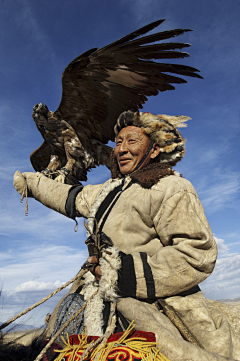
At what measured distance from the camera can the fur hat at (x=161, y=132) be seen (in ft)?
8.14

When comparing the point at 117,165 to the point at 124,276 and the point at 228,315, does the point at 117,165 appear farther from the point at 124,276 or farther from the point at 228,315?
the point at 228,315

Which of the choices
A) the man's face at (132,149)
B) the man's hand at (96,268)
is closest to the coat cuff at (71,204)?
the man's face at (132,149)

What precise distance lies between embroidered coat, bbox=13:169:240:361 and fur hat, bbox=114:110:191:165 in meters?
0.44

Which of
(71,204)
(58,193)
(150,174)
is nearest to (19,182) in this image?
(58,193)

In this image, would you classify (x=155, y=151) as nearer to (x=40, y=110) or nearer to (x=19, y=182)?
(x=19, y=182)

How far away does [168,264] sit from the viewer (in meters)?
1.71

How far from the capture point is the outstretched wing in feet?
7.90

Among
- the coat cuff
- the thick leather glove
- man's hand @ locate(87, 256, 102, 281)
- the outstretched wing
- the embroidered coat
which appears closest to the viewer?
the embroidered coat

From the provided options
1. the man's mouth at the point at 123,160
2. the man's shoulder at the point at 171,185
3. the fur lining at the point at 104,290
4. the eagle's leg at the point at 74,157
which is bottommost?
the fur lining at the point at 104,290

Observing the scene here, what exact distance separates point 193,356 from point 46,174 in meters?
2.55

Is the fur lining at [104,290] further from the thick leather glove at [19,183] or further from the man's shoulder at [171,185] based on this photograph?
the thick leather glove at [19,183]

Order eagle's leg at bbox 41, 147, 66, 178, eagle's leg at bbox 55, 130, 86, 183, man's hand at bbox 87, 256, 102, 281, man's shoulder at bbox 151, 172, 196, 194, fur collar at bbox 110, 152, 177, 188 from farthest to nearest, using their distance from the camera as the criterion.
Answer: eagle's leg at bbox 41, 147, 66, 178
eagle's leg at bbox 55, 130, 86, 183
fur collar at bbox 110, 152, 177, 188
man's shoulder at bbox 151, 172, 196, 194
man's hand at bbox 87, 256, 102, 281

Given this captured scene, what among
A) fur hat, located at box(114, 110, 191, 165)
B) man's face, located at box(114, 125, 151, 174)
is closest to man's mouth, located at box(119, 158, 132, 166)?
man's face, located at box(114, 125, 151, 174)

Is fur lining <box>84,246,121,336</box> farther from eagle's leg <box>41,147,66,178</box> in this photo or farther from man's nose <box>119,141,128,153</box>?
eagle's leg <box>41,147,66,178</box>
